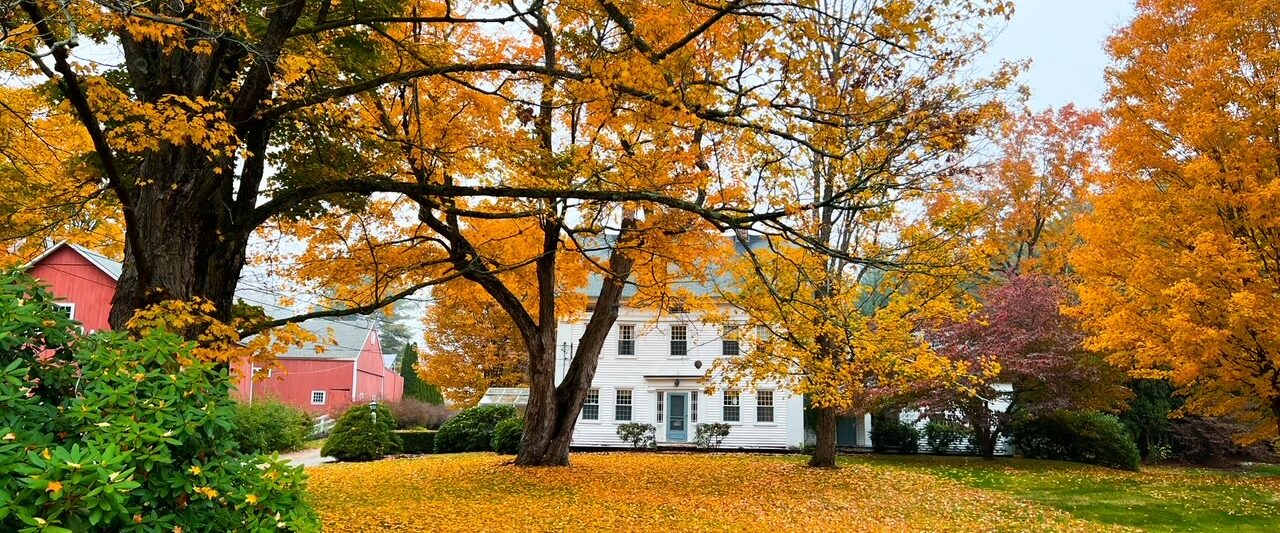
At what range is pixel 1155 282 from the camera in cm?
1280

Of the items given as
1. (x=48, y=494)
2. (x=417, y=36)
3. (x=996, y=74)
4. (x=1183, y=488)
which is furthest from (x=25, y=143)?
(x=1183, y=488)

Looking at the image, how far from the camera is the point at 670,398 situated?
92.4 feet

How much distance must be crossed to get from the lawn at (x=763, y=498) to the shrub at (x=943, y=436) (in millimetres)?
5692

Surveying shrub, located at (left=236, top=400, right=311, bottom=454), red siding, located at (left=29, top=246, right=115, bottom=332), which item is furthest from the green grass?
red siding, located at (left=29, top=246, right=115, bottom=332)

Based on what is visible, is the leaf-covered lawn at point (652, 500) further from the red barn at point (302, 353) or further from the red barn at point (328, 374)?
the red barn at point (328, 374)

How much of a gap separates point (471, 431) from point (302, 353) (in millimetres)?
14830

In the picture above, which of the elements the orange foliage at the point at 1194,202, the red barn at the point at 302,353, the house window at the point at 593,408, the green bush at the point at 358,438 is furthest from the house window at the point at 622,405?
the orange foliage at the point at 1194,202

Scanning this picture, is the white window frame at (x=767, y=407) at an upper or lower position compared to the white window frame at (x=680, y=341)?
lower

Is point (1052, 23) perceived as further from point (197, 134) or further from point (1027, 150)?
point (1027, 150)

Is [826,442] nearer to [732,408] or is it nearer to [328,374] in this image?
[732,408]

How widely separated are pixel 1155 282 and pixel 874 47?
8.62 metres

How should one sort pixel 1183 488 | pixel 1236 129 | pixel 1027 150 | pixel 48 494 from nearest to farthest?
1. pixel 48 494
2. pixel 1236 129
3. pixel 1183 488
4. pixel 1027 150

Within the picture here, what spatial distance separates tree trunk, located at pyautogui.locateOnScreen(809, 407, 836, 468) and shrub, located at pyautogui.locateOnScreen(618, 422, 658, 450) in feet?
28.5

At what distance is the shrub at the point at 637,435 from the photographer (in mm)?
26781
